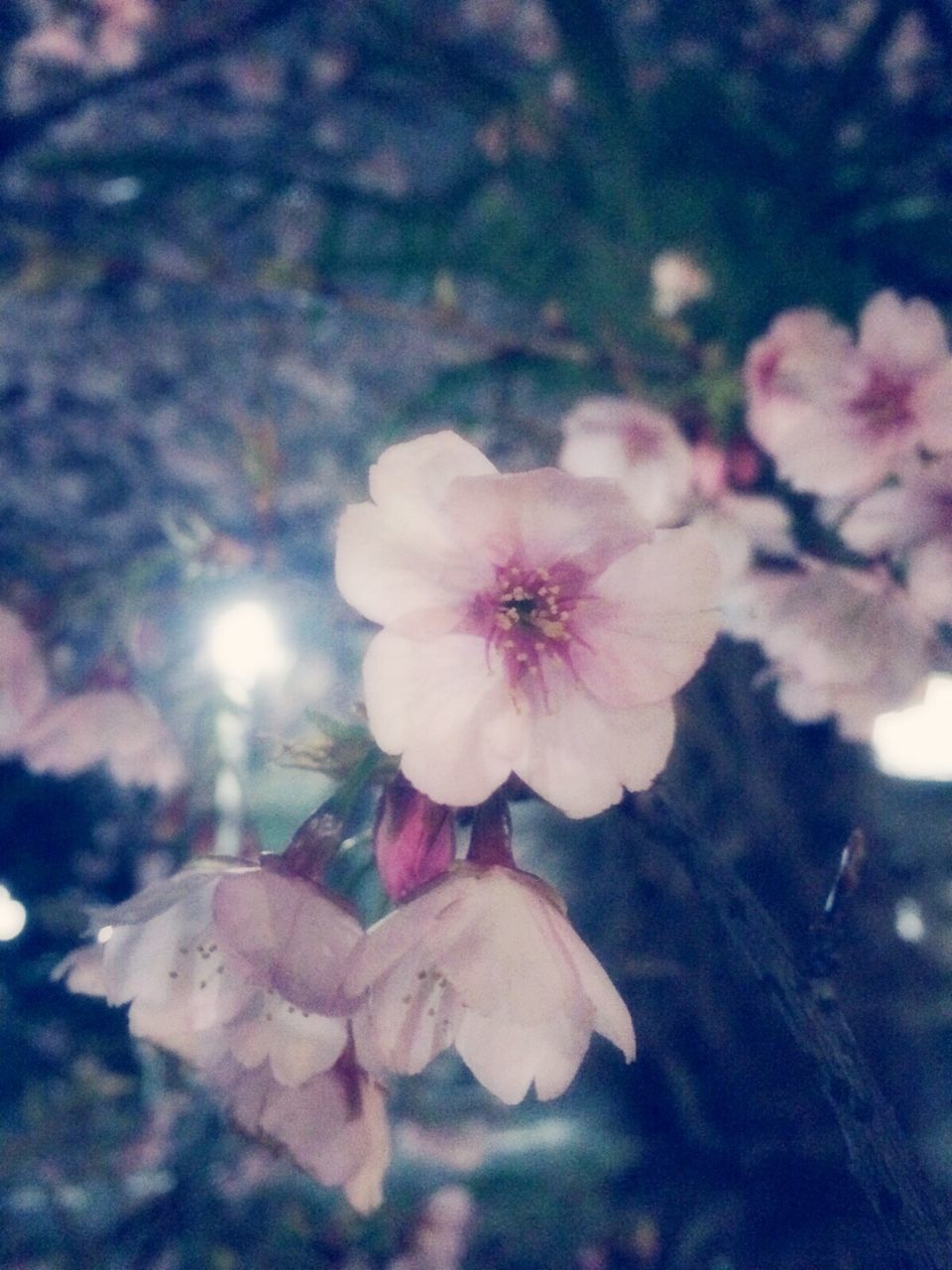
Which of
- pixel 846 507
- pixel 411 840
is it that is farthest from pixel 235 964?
pixel 846 507

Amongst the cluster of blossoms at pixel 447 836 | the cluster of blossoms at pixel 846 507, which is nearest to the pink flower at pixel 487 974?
the cluster of blossoms at pixel 447 836

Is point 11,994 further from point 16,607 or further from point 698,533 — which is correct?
point 698,533

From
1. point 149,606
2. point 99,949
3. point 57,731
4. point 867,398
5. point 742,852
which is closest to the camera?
point 99,949

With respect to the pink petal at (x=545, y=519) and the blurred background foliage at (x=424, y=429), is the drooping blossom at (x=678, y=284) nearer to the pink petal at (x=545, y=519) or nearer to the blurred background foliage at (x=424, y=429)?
the blurred background foliage at (x=424, y=429)

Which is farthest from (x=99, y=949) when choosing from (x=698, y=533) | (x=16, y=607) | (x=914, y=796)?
(x=914, y=796)

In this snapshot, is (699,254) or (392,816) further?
(699,254)

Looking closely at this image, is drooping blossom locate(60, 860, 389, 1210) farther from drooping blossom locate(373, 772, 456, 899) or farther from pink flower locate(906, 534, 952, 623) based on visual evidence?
pink flower locate(906, 534, 952, 623)

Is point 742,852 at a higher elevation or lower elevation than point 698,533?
lower
